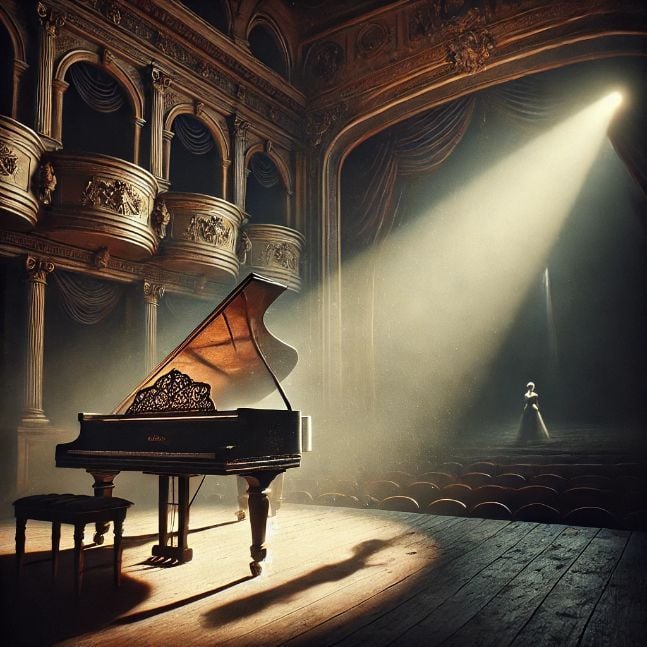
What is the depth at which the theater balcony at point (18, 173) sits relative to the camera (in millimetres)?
5566

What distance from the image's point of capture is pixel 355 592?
9.47ft

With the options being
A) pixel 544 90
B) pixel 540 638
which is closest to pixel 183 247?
pixel 544 90

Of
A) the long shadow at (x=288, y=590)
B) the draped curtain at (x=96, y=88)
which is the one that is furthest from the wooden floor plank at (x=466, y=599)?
the draped curtain at (x=96, y=88)

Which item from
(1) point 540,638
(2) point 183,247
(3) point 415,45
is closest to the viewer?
(1) point 540,638

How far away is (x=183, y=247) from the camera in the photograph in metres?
7.40

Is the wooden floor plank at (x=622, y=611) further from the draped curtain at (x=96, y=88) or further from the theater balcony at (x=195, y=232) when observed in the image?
the draped curtain at (x=96, y=88)

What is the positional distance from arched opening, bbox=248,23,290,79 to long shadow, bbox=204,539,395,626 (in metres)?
8.24

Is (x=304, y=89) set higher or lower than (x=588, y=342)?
higher

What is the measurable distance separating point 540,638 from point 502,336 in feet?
27.2

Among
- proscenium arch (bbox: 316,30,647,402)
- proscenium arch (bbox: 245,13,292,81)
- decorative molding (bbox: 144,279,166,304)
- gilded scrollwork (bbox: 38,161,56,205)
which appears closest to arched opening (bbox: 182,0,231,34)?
proscenium arch (bbox: 245,13,292,81)

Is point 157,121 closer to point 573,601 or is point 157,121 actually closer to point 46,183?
point 46,183

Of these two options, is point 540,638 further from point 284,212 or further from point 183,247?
point 284,212

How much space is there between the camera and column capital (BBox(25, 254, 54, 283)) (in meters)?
6.49

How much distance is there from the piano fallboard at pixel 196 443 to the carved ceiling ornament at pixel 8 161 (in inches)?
122
